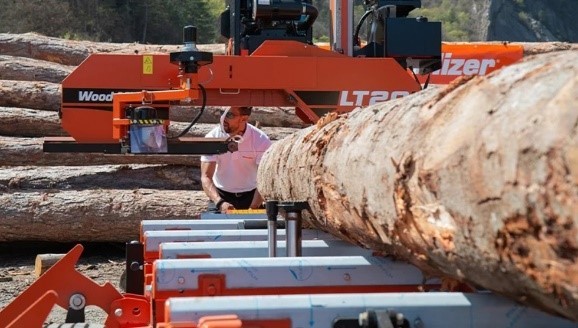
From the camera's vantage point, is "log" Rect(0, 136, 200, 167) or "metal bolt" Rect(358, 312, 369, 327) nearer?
"metal bolt" Rect(358, 312, 369, 327)

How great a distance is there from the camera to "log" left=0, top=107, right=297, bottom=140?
875 cm

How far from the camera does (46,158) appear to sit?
337 inches

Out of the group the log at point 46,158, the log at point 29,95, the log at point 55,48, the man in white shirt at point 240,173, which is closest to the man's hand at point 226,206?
the man in white shirt at point 240,173

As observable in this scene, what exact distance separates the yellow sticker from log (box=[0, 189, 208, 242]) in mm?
2380

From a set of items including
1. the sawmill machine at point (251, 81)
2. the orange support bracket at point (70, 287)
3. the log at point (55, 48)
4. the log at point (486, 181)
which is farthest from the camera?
the log at point (55, 48)

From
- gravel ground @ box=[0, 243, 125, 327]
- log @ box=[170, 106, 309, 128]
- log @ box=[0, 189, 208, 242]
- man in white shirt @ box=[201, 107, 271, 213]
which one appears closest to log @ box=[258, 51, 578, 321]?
man in white shirt @ box=[201, 107, 271, 213]

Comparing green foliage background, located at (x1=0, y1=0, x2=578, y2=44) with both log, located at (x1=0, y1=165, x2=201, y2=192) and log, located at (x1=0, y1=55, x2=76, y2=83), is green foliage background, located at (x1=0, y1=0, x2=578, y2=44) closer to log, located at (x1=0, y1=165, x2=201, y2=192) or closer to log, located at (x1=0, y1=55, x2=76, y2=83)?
log, located at (x1=0, y1=55, x2=76, y2=83)

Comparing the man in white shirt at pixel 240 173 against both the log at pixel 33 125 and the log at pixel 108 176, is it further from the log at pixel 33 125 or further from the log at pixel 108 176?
the log at pixel 33 125

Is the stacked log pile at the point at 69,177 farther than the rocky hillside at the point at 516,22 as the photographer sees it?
No

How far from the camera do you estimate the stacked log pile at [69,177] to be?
786cm

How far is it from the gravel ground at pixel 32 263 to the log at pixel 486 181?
445 cm

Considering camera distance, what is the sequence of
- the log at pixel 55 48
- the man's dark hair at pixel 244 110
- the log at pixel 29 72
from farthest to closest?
1. the log at pixel 55 48
2. the log at pixel 29 72
3. the man's dark hair at pixel 244 110

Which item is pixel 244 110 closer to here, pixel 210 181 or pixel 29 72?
pixel 210 181

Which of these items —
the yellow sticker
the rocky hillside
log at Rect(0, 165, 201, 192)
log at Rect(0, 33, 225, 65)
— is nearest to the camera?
the yellow sticker
